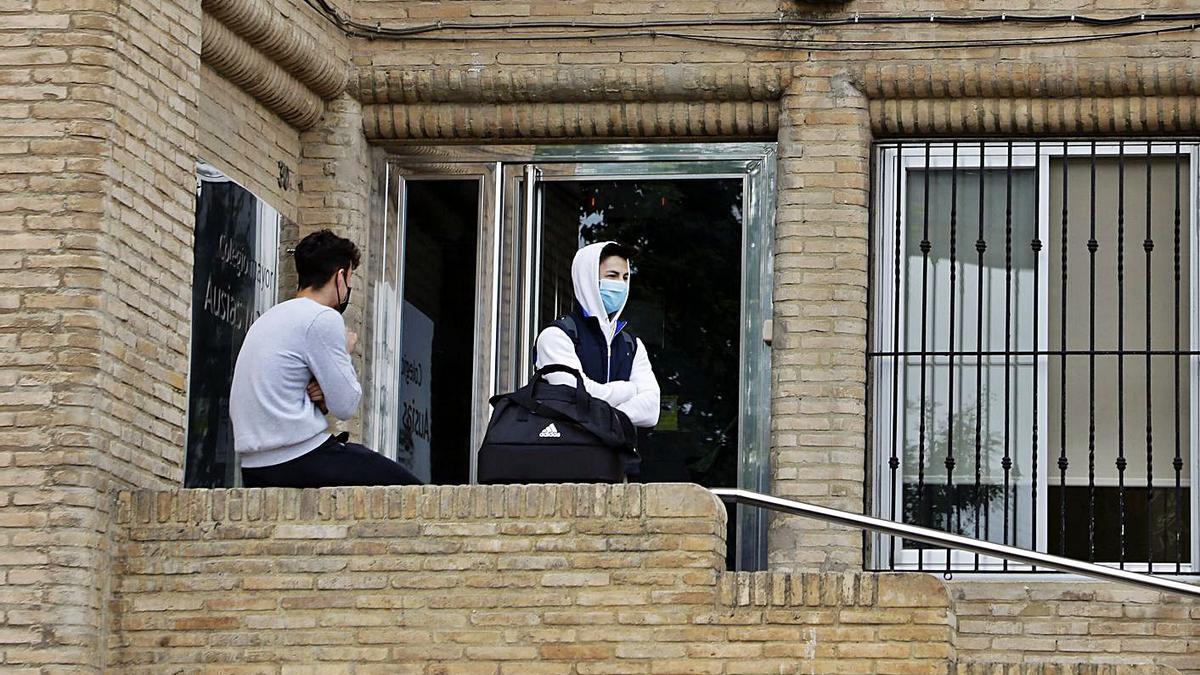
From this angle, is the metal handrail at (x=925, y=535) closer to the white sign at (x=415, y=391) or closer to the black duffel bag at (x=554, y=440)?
the black duffel bag at (x=554, y=440)

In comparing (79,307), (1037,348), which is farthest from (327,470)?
(1037,348)

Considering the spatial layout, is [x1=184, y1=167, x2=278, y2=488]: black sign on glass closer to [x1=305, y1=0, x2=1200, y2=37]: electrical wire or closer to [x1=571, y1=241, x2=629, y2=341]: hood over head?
[x1=305, y1=0, x2=1200, y2=37]: electrical wire

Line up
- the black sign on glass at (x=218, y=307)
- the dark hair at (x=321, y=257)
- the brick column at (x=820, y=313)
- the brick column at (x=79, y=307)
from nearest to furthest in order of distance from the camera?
1. the brick column at (x=79, y=307)
2. the dark hair at (x=321, y=257)
3. the black sign on glass at (x=218, y=307)
4. the brick column at (x=820, y=313)

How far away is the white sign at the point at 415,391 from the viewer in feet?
38.9

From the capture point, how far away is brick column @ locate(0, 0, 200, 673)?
27.7 ft

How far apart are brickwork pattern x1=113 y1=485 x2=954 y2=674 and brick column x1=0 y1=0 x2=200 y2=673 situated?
27 centimetres

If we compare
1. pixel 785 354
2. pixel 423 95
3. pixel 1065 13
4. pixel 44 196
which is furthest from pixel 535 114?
pixel 44 196

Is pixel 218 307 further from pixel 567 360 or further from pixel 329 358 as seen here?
pixel 567 360

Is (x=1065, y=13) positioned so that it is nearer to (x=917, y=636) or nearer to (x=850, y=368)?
(x=850, y=368)

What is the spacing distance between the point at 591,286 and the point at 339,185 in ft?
9.97

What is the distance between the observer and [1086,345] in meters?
11.5

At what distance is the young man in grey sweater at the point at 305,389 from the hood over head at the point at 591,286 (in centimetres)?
93

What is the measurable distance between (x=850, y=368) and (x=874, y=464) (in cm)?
53

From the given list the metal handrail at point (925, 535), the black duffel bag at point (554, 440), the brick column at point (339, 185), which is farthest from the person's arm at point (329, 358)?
the brick column at point (339, 185)
